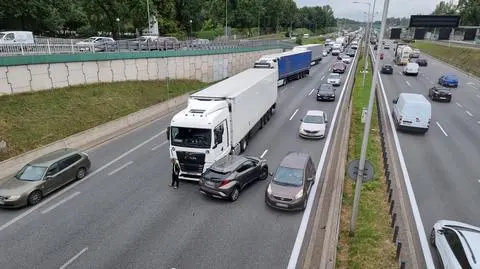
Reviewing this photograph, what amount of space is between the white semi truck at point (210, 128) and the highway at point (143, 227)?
1569 millimetres

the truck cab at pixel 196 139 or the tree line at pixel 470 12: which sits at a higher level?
the tree line at pixel 470 12

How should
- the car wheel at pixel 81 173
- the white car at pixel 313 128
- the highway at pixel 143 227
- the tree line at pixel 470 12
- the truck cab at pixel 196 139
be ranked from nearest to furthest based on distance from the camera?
the highway at pixel 143 227
the truck cab at pixel 196 139
the car wheel at pixel 81 173
the white car at pixel 313 128
the tree line at pixel 470 12

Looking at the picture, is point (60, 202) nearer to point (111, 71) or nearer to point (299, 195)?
point (299, 195)

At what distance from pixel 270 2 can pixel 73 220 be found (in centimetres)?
12874

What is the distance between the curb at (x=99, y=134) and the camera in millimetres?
18031

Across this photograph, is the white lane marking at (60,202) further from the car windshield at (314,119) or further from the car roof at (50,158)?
the car windshield at (314,119)

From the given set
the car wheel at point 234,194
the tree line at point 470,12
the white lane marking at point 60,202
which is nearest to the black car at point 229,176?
the car wheel at point 234,194

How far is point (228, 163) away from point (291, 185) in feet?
10.2

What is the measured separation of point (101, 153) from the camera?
68.9 ft

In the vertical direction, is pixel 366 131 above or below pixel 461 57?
above

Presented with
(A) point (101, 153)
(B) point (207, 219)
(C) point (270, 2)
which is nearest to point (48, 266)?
(B) point (207, 219)

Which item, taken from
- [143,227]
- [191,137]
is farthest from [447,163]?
[143,227]

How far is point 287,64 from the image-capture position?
43.7 meters

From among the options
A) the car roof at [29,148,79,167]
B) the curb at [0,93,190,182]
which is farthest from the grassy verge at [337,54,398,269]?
the curb at [0,93,190,182]
